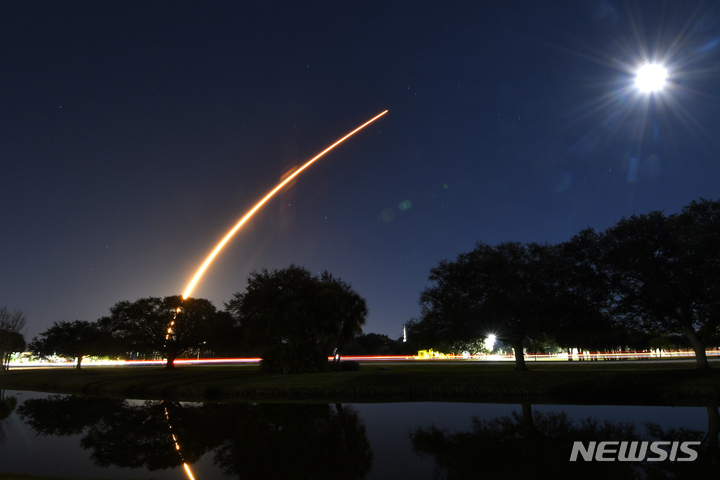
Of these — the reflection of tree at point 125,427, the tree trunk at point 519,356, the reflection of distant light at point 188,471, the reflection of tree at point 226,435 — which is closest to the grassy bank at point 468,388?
the reflection of tree at point 125,427

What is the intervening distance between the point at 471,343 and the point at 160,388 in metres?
26.4

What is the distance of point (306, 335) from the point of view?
4559cm

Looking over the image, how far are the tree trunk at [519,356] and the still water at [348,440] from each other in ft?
48.3

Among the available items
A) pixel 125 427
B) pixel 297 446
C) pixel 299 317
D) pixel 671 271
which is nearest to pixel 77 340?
pixel 299 317

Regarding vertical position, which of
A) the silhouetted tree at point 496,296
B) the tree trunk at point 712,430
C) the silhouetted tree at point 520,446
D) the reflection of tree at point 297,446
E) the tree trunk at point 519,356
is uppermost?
the silhouetted tree at point 496,296

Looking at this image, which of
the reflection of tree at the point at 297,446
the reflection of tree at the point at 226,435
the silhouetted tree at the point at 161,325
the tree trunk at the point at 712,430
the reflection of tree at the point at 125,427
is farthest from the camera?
the silhouetted tree at the point at 161,325

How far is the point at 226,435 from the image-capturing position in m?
18.2

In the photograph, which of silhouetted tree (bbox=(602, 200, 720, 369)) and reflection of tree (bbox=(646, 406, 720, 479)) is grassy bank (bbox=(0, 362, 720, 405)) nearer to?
silhouetted tree (bbox=(602, 200, 720, 369))

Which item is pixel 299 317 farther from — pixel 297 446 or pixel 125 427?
pixel 297 446

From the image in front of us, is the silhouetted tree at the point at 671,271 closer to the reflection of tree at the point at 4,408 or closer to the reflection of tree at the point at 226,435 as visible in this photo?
the reflection of tree at the point at 226,435

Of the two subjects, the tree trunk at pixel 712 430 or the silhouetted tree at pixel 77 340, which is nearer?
the tree trunk at pixel 712 430

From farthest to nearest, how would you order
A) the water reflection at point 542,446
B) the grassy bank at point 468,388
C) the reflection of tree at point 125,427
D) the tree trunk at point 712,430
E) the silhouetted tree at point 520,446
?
the grassy bank at point 468,388, the reflection of tree at point 125,427, the tree trunk at point 712,430, the silhouetted tree at point 520,446, the water reflection at point 542,446

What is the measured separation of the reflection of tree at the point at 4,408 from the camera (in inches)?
836

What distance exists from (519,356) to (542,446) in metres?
24.4
